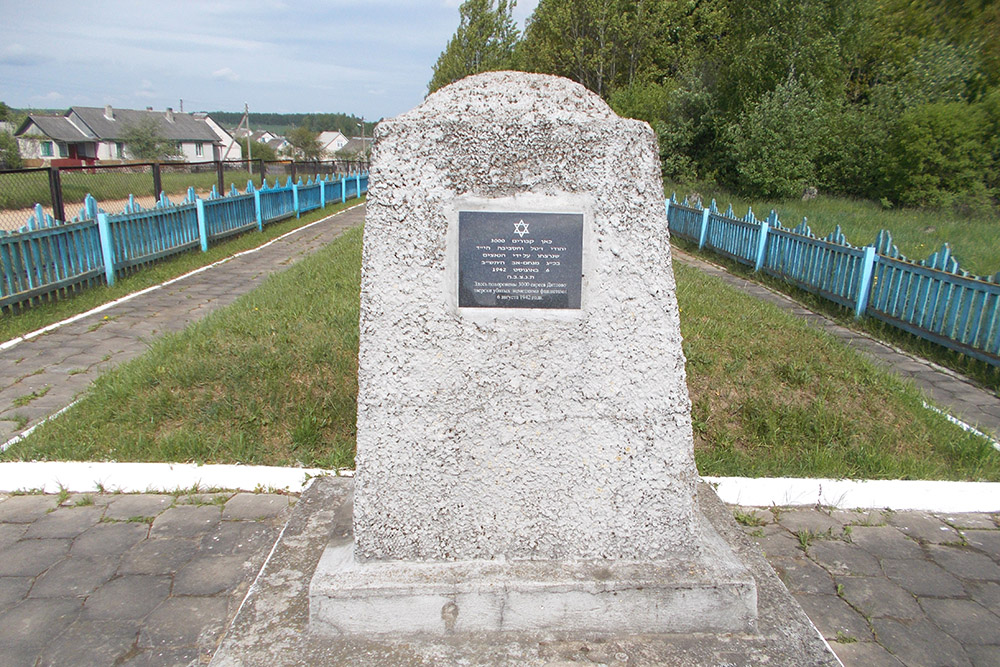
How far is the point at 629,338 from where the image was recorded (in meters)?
2.29

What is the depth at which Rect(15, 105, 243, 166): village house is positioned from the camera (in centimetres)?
4938

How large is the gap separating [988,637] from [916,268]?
16.8ft

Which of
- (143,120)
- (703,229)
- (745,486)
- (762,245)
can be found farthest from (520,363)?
(143,120)

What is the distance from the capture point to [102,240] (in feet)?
28.4

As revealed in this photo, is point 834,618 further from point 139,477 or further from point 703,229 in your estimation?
point 703,229

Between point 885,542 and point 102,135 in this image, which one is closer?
point 885,542

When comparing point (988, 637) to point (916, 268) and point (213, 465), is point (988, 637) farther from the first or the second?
point (916, 268)

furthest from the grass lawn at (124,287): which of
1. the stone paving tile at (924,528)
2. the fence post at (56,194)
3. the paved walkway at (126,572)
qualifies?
the stone paving tile at (924,528)

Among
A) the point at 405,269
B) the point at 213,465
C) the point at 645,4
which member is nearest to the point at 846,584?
the point at 405,269

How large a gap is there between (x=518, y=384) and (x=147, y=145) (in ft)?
175

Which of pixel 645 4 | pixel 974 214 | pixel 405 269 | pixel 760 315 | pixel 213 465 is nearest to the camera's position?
pixel 405 269

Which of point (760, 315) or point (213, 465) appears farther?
point (760, 315)

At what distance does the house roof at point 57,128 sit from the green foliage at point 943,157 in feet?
186

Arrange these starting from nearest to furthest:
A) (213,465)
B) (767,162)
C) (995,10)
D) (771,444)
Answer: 1. (213,465)
2. (771,444)
3. (767,162)
4. (995,10)
